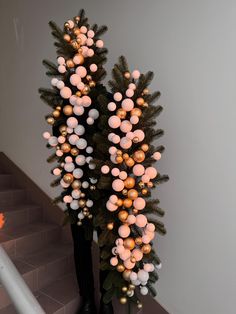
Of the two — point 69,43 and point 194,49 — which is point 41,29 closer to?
point 69,43

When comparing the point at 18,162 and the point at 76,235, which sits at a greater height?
the point at 18,162

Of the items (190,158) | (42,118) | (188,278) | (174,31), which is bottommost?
(188,278)

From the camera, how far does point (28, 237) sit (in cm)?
194

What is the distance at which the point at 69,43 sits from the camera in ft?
4.22

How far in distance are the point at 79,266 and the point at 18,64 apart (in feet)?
6.38

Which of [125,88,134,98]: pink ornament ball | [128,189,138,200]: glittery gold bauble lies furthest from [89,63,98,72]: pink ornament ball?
[128,189,138,200]: glittery gold bauble

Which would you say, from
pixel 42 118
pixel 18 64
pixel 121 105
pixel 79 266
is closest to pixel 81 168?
pixel 121 105

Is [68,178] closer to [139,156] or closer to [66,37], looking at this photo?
[139,156]

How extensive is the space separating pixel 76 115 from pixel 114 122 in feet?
0.84

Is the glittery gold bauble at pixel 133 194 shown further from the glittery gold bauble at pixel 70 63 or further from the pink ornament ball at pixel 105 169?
the glittery gold bauble at pixel 70 63

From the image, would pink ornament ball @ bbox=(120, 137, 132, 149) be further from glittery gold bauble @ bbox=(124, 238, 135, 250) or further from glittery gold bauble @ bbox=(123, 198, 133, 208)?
glittery gold bauble @ bbox=(124, 238, 135, 250)

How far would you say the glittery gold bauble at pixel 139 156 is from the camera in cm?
111

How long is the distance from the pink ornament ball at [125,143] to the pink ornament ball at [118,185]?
0.43 ft

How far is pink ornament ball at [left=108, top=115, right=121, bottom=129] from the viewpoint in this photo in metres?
1.09
